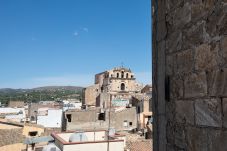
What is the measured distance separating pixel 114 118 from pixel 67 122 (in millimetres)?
6036

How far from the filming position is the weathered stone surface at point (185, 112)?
2387mm

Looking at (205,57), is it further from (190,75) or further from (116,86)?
(116,86)

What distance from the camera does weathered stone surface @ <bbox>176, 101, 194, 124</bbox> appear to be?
94.0 inches

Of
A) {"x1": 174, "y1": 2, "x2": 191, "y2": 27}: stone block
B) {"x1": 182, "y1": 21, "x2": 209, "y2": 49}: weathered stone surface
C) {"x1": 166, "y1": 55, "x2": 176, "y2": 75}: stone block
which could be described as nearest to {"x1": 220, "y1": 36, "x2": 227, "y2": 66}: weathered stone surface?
{"x1": 182, "y1": 21, "x2": 209, "y2": 49}: weathered stone surface

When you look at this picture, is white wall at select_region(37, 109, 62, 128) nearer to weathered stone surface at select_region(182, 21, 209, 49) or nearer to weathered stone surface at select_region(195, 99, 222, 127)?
weathered stone surface at select_region(182, 21, 209, 49)

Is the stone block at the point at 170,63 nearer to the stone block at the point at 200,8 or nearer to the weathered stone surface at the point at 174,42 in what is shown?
the weathered stone surface at the point at 174,42

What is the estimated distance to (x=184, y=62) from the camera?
8.24ft

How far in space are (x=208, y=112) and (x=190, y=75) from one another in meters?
0.35

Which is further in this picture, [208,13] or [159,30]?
[159,30]

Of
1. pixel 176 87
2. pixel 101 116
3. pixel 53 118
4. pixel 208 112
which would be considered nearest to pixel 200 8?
pixel 176 87

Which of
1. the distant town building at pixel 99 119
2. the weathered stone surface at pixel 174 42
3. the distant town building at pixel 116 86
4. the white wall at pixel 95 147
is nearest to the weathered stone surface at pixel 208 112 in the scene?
the weathered stone surface at pixel 174 42

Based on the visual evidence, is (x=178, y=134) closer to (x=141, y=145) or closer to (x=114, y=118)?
(x=141, y=145)

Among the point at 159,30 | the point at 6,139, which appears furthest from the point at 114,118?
the point at 159,30

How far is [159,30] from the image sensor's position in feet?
9.74
